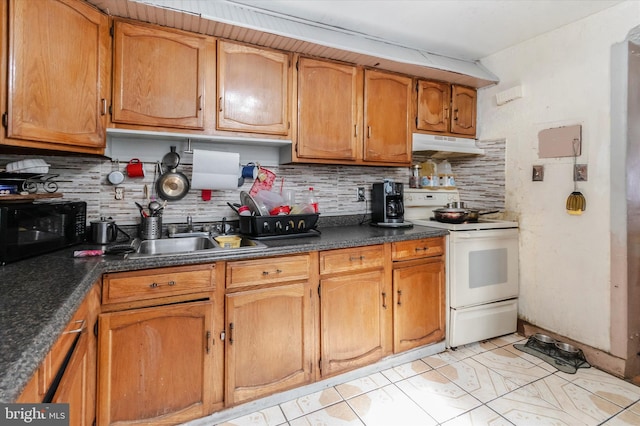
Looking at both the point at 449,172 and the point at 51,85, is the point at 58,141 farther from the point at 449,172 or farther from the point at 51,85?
the point at 449,172

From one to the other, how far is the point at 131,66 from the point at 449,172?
2.58m

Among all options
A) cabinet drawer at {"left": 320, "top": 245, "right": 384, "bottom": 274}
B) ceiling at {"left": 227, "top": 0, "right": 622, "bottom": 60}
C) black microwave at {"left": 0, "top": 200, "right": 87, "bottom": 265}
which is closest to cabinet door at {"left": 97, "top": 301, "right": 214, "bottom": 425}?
black microwave at {"left": 0, "top": 200, "right": 87, "bottom": 265}

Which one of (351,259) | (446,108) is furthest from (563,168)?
(351,259)

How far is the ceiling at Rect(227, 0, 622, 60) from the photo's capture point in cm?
184

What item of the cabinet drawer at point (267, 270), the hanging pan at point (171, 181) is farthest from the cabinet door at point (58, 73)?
the cabinet drawer at point (267, 270)

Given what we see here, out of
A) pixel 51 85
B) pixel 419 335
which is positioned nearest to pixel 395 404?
pixel 419 335

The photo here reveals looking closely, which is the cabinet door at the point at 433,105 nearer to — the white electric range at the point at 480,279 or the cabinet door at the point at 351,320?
the white electric range at the point at 480,279

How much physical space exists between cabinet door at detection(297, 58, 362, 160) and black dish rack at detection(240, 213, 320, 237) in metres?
0.42

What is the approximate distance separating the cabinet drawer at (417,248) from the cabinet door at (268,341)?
0.65 m

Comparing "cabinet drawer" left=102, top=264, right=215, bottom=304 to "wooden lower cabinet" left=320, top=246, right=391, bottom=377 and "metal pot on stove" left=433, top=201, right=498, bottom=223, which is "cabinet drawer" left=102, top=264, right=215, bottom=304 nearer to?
"wooden lower cabinet" left=320, top=246, right=391, bottom=377

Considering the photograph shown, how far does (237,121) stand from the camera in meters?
1.83

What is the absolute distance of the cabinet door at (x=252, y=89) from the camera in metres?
1.79

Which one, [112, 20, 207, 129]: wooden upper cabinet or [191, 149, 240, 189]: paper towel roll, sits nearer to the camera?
[112, 20, 207, 129]: wooden upper cabinet

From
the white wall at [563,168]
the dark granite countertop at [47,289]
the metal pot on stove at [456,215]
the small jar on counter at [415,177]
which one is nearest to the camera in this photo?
the dark granite countertop at [47,289]
